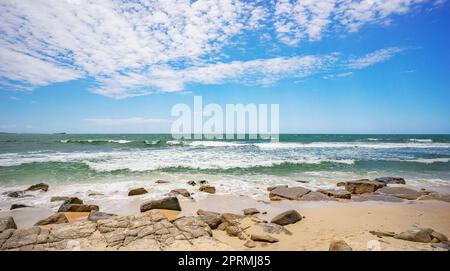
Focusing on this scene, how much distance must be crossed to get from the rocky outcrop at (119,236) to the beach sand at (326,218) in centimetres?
65

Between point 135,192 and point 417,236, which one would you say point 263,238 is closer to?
point 417,236

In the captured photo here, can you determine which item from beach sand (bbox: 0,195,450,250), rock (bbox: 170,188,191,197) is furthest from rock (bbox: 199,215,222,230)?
rock (bbox: 170,188,191,197)

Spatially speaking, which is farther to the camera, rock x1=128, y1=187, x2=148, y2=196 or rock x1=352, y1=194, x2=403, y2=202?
rock x1=128, y1=187, x2=148, y2=196

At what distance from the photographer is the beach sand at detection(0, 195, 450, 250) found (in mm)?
4874

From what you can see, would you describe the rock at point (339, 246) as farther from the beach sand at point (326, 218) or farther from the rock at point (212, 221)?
the rock at point (212, 221)

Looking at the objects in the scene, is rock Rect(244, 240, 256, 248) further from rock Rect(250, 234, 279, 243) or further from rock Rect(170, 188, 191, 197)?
rock Rect(170, 188, 191, 197)

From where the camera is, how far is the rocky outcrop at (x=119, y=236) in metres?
4.48

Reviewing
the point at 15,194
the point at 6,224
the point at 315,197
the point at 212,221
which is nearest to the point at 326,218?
the point at 315,197

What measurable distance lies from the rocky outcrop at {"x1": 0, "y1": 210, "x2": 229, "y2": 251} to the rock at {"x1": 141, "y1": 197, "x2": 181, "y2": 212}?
1888mm

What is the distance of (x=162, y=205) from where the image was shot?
7.50m

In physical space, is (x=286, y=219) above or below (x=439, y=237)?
below

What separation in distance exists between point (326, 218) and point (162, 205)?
4.72m
